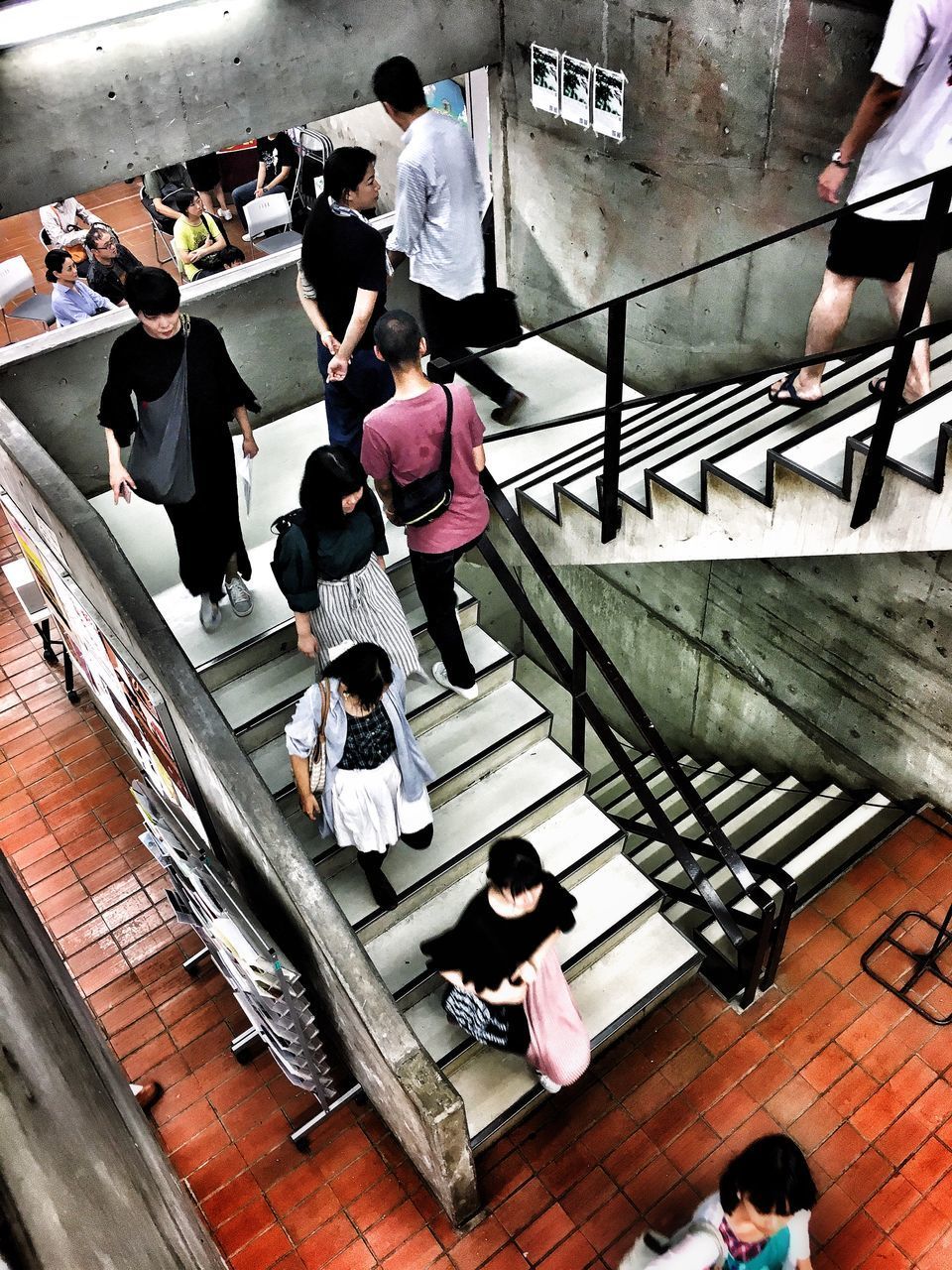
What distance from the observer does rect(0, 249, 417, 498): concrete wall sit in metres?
5.98

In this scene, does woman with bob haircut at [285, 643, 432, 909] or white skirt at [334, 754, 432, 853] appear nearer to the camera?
woman with bob haircut at [285, 643, 432, 909]

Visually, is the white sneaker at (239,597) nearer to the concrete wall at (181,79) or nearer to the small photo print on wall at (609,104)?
the concrete wall at (181,79)

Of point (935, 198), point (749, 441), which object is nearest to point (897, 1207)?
point (749, 441)

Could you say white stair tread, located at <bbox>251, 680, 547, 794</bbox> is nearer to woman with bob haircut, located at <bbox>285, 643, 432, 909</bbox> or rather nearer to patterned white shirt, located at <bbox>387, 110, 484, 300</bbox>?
woman with bob haircut, located at <bbox>285, 643, 432, 909</bbox>

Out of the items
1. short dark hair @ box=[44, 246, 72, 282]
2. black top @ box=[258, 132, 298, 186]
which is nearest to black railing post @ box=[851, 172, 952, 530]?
short dark hair @ box=[44, 246, 72, 282]

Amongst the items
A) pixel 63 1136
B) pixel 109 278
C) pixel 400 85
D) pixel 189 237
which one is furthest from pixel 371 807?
pixel 189 237

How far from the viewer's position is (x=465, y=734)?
17.0ft

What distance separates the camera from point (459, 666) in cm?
510

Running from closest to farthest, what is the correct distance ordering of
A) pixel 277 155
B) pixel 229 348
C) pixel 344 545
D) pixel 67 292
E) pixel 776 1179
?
pixel 776 1179 → pixel 344 545 → pixel 229 348 → pixel 67 292 → pixel 277 155

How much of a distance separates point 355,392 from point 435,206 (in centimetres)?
107

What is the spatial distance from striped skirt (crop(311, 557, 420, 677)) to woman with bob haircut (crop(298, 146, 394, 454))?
3.89 ft

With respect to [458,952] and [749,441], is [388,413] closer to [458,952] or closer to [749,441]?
[749,441]

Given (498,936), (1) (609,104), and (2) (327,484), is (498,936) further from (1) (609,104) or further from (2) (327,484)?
(1) (609,104)

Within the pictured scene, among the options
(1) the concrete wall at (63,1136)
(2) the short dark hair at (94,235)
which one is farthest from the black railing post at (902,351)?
(2) the short dark hair at (94,235)
